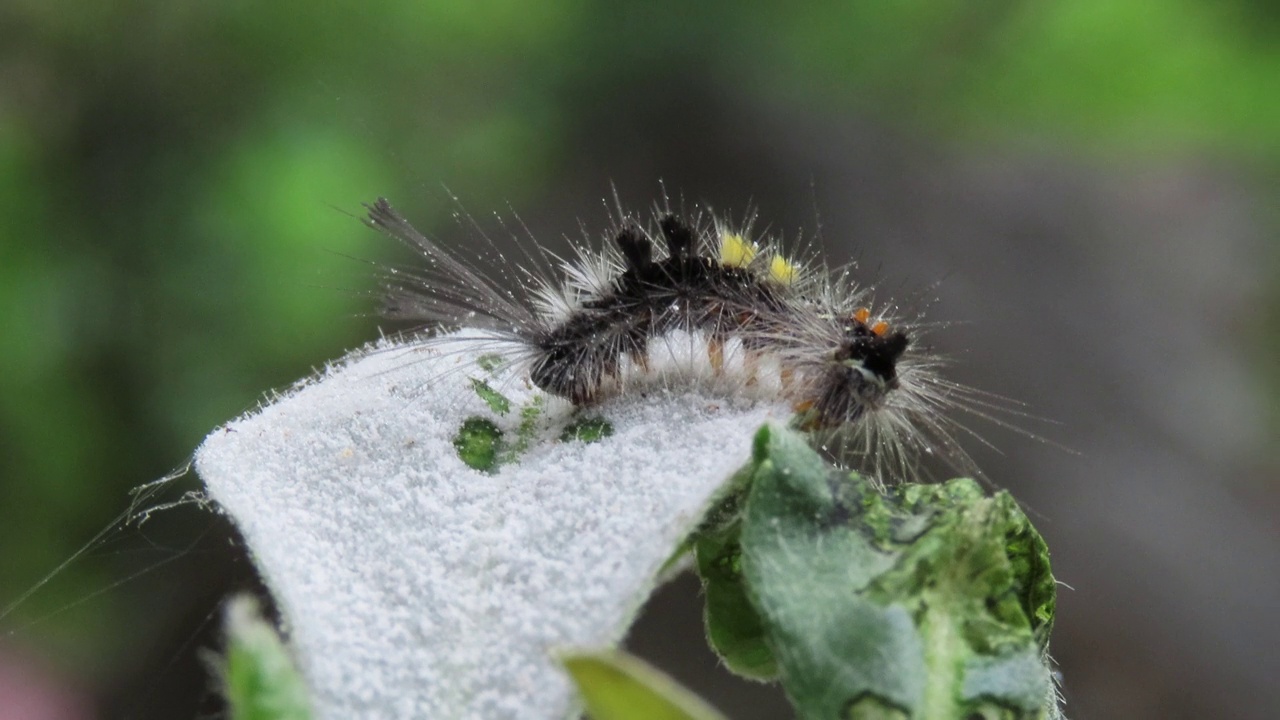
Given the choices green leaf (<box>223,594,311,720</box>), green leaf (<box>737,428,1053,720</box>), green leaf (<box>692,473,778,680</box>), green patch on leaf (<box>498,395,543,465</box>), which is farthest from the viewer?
green patch on leaf (<box>498,395,543,465</box>)

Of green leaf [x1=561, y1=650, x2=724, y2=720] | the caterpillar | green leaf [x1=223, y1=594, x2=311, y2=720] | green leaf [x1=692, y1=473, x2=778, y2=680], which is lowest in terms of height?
green leaf [x1=223, y1=594, x2=311, y2=720]

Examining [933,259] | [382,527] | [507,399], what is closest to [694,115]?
[933,259]

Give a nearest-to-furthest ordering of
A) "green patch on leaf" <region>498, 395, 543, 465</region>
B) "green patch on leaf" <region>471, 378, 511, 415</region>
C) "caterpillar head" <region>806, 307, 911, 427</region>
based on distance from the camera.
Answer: "green patch on leaf" <region>498, 395, 543, 465</region>, "green patch on leaf" <region>471, 378, 511, 415</region>, "caterpillar head" <region>806, 307, 911, 427</region>

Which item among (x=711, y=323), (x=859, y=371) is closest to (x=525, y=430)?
(x=711, y=323)

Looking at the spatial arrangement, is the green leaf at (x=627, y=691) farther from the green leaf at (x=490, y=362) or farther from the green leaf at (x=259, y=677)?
the green leaf at (x=490, y=362)

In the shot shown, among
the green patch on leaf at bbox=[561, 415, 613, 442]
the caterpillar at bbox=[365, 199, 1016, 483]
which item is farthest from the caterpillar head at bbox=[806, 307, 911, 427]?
the green patch on leaf at bbox=[561, 415, 613, 442]

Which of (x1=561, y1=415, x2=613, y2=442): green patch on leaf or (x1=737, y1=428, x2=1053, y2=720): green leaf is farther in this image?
(x1=561, y1=415, x2=613, y2=442): green patch on leaf

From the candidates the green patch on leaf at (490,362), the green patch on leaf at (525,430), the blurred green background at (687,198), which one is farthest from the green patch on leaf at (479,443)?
the blurred green background at (687,198)

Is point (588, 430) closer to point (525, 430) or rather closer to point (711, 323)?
point (525, 430)

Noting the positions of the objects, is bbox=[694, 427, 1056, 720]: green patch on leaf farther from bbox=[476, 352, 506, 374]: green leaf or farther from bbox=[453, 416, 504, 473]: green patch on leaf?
bbox=[476, 352, 506, 374]: green leaf
